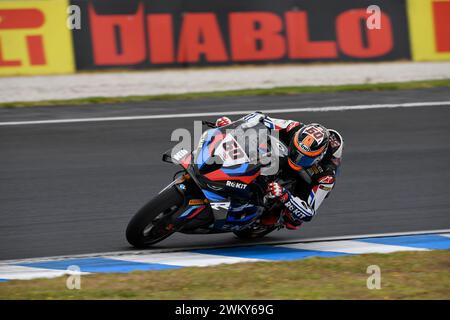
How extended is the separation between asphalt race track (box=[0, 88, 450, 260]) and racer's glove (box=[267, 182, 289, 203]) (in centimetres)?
101

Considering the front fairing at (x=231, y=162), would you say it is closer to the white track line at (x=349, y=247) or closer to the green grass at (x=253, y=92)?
the white track line at (x=349, y=247)

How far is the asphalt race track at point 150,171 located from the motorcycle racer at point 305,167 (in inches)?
29.0

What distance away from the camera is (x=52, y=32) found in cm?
1645

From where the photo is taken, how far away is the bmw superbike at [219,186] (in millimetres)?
7824

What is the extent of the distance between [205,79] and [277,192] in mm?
8927

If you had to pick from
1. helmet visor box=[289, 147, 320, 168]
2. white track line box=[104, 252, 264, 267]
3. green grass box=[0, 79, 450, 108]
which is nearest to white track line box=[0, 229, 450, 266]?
white track line box=[104, 252, 264, 267]

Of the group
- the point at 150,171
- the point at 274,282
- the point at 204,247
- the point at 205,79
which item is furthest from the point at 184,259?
the point at 205,79

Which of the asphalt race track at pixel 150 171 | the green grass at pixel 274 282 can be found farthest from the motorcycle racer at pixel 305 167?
the asphalt race track at pixel 150 171

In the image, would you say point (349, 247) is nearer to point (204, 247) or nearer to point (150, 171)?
point (204, 247)

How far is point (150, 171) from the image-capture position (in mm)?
10898

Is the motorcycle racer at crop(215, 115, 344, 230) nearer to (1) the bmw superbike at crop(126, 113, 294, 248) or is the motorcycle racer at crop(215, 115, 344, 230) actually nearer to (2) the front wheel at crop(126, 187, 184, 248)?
(1) the bmw superbike at crop(126, 113, 294, 248)

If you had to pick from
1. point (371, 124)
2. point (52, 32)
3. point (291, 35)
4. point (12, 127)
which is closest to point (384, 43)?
point (291, 35)

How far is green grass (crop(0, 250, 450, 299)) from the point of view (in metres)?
6.75
